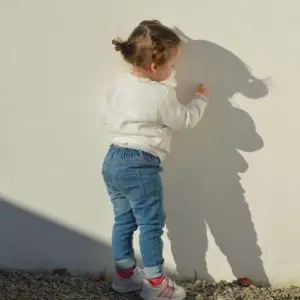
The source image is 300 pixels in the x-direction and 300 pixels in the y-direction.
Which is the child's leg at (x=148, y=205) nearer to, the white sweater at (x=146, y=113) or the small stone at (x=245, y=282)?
the white sweater at (x=146, y=113)

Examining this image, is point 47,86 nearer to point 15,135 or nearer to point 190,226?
point 15,135

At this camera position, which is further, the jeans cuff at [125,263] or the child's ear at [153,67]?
the jeans cuff at [125,263]

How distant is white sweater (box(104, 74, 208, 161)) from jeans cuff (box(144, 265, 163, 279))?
1.71ft

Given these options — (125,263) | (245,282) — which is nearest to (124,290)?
(125,263)

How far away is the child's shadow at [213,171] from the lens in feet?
10.5

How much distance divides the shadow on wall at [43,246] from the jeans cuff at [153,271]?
1.11ft

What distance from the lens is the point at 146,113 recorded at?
2.96 meters

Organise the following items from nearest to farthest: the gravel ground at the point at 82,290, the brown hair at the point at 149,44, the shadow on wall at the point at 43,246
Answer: the brown hair at the point at 149,44
the gravel ground at the point at 82,290
the shadow on wall at the point at 43,246

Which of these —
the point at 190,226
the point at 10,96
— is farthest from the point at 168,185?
the point at 10,96

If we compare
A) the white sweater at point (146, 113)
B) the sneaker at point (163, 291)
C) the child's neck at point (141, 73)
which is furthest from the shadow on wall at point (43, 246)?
the child's neck at point (141, 73)

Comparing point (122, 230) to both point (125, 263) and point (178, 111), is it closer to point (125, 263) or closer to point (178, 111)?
point (125, 263)

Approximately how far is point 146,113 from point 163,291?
2.81ft

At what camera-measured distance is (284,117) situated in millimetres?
3250

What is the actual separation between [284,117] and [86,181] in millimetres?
1023
